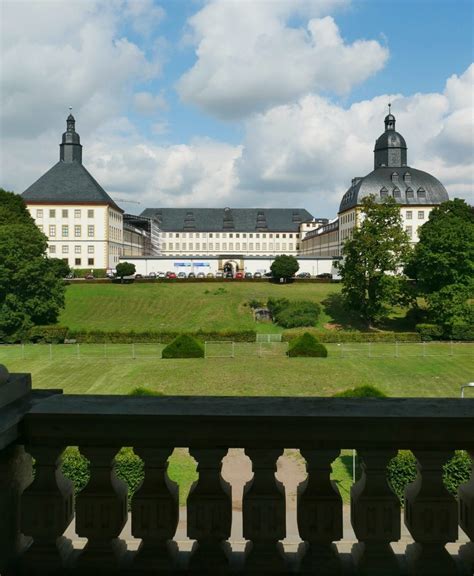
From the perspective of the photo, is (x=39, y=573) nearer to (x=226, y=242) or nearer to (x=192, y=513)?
(x=192, y=513)

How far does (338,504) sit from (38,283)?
47113 mm

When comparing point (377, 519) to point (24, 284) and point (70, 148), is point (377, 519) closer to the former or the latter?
point (24, 284)

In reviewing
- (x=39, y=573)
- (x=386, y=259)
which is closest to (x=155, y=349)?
(x=386, y=259)

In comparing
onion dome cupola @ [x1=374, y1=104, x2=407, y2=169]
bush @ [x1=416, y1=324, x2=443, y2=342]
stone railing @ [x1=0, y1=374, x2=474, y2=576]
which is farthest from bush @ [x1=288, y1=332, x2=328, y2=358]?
onion dome cupola @ [x1=374, y1=104, x2=407, y2=169]

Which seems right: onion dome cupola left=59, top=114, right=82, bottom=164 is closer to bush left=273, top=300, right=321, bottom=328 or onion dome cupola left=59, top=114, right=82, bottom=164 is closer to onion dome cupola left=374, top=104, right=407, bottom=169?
onion dome cupola left=374, top=104, right=407, bottom=169

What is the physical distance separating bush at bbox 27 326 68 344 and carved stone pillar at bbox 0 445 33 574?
4184cm

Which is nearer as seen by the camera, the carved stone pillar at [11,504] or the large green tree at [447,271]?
the carved stone pillar at [11,504]

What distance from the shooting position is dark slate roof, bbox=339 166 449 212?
89000 mm

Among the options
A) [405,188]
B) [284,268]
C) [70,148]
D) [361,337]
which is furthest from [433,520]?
[70,148]

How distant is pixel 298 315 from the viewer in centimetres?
5066

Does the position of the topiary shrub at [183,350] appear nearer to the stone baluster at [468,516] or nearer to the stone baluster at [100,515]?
the stone baluster at [100,515]

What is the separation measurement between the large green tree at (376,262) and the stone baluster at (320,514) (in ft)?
150

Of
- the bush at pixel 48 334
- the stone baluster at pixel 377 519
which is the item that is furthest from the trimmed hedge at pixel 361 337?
the stone baluster at pixel 377 519

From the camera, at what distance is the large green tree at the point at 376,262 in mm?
47531
